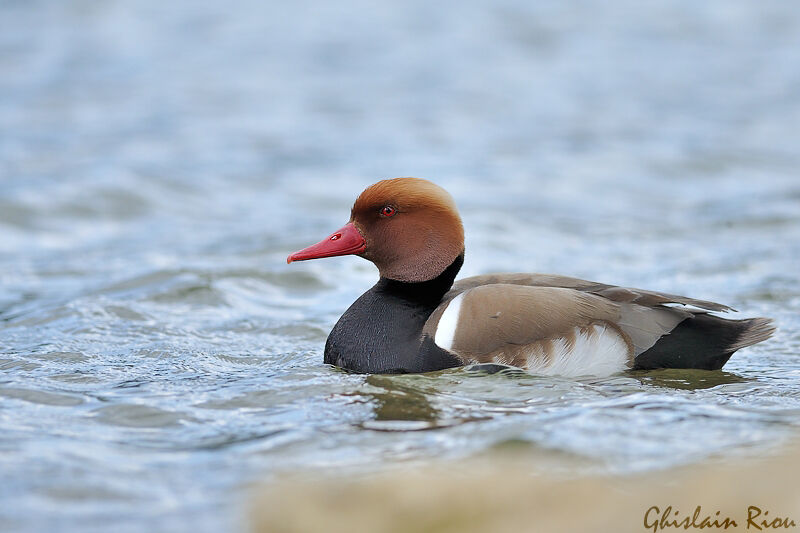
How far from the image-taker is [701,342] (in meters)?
5.67

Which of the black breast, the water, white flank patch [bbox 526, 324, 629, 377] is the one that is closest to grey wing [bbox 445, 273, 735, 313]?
the black breast

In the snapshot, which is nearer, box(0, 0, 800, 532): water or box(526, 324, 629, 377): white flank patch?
box(0, 0, 800, 532): water

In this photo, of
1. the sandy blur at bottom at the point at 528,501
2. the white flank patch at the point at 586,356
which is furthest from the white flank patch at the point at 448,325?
the sandy blur at bottom at the point at 528,501

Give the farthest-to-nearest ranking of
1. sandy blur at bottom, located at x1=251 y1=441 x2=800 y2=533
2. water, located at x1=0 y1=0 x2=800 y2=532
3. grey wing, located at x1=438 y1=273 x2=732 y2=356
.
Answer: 1. grey wing, located at x1=438 y1=273 x2=732 y2=356
2. water, located at x1=0 y1=0 x2=800 y2=532
3. sandy blur at bottom, located at x1=251 y1=441 x2=800 y2=533

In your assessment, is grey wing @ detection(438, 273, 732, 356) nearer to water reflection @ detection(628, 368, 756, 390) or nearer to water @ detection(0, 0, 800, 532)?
water reflection @ detection(628, 368, 756, 390)

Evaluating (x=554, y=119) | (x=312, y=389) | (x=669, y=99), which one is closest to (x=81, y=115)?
(x=554, y=119)

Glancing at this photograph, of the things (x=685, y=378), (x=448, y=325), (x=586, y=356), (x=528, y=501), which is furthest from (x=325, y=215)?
(x=528, y=501)

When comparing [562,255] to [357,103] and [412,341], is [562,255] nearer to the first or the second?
[412,341]

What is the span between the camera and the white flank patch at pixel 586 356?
545cm

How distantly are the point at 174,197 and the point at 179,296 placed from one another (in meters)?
3.84

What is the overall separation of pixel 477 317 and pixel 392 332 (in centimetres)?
48

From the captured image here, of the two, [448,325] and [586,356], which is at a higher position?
[448,325]

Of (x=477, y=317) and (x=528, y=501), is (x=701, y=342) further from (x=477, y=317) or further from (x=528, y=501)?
(x=528, y=501)

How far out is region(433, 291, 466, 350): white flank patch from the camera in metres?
5.43
